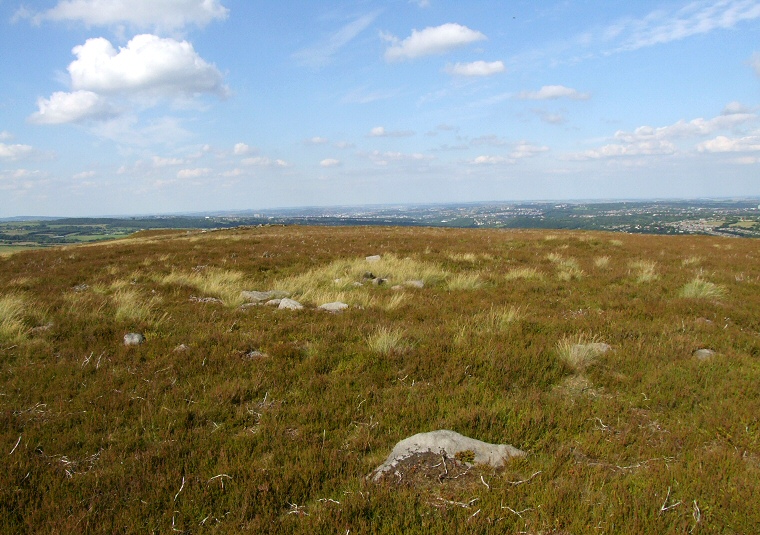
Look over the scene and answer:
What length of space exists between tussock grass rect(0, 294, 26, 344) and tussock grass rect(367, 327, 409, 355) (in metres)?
5.86

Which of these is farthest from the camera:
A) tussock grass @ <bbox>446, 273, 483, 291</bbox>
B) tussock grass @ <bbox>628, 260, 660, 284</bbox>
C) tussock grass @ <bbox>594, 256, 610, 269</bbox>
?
tussock grass @ <bbox>594, 256, 610, 269</bbox>

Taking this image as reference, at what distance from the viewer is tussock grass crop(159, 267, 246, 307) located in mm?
9959

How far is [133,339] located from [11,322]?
244 centimetres

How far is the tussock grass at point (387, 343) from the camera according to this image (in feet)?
20.1

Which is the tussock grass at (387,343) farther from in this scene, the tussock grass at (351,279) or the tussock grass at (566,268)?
the tussock grass at (566,268)

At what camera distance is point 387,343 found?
622 centimetres

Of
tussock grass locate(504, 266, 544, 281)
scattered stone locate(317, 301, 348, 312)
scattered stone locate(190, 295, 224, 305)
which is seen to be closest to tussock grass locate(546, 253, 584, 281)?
tussock grass locate(504, 266, 544, 281)

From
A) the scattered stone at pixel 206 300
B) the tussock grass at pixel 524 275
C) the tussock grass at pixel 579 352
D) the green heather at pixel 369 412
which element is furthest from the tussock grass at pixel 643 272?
the scattered stone at pixel 206 300

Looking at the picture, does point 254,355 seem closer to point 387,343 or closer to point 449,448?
point 387,343

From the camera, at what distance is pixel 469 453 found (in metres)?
3.76

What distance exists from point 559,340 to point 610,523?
3.90 meters

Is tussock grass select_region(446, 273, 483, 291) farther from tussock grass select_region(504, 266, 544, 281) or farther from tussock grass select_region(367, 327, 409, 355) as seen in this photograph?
tussock grass select_region(367, 327, 409, 355)

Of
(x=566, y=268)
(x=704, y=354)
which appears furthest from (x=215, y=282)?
(x=566, y=268)

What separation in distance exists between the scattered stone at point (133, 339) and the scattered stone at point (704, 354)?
29.5 ft
